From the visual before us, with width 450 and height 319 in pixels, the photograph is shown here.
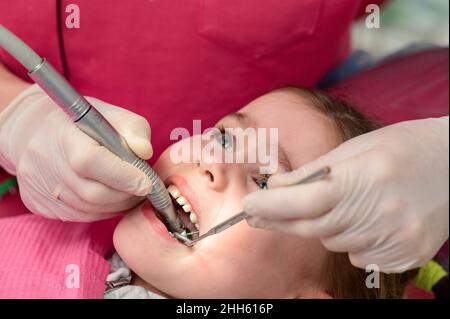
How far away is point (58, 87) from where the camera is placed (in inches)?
29.8

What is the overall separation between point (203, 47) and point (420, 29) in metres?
0.70

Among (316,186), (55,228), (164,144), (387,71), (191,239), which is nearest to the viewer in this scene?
(316,186)

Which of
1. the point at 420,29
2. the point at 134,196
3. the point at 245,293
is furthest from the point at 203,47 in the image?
the point at 420,29

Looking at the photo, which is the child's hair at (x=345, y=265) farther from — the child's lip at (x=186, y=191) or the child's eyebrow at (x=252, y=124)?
the child's lip at (x=186, y=191)

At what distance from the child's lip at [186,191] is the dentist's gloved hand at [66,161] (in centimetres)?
6

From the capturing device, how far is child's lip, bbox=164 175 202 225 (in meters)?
0.88

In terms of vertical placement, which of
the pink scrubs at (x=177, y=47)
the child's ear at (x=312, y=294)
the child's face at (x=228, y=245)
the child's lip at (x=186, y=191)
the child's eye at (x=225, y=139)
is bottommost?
the child's ear at (x=312, y=294)

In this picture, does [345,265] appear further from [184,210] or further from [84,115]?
[84,115]

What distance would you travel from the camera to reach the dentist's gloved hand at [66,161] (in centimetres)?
82

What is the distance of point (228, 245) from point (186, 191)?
0.32 ft

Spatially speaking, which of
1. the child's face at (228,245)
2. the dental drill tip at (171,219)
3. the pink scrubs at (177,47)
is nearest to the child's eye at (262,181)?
the child's face at (228,245)

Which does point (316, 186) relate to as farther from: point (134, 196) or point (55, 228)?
point (55, 228)

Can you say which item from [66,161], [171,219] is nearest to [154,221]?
[171,219]

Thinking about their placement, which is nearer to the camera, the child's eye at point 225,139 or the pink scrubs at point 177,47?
the child's eye at point 225,139
